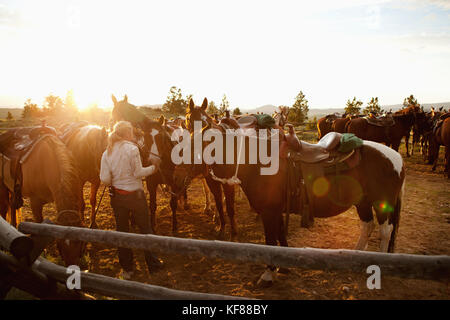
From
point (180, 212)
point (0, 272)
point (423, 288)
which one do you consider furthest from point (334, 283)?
point (180, 212)

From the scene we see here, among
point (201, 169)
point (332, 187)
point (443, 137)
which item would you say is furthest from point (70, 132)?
point (443, 137)

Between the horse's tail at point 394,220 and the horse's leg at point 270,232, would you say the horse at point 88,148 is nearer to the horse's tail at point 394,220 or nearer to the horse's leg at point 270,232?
the horse's leg at point 270,232

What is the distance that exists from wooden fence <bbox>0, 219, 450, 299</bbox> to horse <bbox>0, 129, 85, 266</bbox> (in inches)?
25.8

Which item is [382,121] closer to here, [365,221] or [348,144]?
[365,221]

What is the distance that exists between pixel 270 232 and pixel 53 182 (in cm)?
360

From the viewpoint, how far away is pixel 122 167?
3.68m

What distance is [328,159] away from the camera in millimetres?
3834

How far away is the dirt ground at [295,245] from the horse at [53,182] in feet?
3.56

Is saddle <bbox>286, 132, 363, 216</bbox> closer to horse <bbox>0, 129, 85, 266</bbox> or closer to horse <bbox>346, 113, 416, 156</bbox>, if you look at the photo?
horse <bbox>0, 129, 85, 266</bbox>

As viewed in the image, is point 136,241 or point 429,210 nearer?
point 136,241

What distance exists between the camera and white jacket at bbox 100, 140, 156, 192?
367cm

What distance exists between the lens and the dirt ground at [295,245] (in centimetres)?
376
